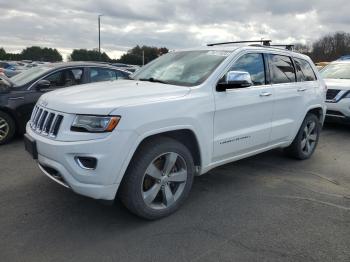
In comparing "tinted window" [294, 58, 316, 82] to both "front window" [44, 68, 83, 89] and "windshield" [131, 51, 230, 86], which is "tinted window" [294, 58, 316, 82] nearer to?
"windshield" [131, 51, 230, 86]

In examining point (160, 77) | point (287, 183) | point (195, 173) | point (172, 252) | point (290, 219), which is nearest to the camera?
point (172, 252)

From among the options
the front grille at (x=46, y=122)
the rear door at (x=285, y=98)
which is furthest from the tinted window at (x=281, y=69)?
the front grille at (x=46, y=122)

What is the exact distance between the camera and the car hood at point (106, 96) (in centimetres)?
327

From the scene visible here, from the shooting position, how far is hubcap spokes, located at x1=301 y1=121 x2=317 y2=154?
19.4 ft

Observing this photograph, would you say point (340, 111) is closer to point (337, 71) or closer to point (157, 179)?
point (337, 71)

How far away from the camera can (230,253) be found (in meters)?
3.15

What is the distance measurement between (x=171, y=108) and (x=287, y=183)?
221 cm

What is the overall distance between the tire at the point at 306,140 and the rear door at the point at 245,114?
3.64ft

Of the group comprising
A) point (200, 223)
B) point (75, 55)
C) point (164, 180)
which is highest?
point (75, 55)

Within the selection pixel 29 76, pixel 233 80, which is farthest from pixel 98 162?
pixel 29 76

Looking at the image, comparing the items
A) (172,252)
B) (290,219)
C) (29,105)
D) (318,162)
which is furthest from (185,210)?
(29,105)

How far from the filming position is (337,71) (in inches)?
378

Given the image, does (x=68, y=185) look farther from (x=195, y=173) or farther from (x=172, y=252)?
(x=195, y=173)

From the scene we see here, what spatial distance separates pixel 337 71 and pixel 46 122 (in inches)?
325
